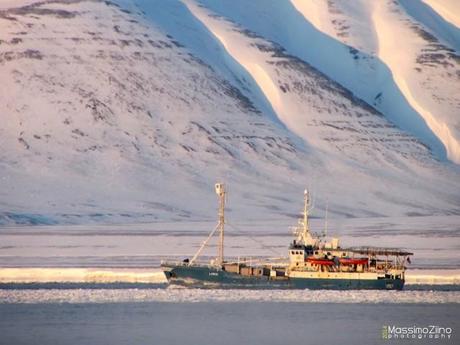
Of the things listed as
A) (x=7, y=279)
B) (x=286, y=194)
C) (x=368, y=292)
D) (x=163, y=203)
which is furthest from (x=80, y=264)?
(x=286, y=194)

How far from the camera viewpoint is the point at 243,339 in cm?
7394

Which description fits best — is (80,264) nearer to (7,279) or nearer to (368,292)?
(7,279)

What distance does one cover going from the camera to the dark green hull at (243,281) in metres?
96.1

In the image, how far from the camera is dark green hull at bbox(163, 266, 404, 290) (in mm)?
96125

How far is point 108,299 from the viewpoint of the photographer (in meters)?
87.7

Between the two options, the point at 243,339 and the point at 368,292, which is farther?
the point at 368,292

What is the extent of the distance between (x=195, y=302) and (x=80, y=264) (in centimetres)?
2391

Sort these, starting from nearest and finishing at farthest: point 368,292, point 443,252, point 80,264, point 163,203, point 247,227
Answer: point 368,292 → point 80,264 → point 443,252 → point 247,227 → point 163,203

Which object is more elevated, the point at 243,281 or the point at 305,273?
the point at 305,273

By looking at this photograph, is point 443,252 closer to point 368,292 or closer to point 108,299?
point 368,292

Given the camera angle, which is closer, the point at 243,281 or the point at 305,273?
the point at 305,273

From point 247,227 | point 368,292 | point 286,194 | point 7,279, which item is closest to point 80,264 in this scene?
point 7,279

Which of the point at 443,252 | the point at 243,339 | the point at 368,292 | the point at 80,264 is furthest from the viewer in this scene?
the point at 443,252

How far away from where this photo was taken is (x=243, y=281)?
3804 inches
